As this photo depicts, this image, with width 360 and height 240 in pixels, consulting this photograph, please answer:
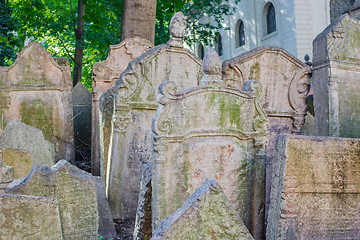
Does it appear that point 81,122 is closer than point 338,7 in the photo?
Yes

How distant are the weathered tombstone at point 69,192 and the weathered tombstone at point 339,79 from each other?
148 inches

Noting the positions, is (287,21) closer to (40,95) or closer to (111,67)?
(111,67)

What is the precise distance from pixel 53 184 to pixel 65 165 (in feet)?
0.72

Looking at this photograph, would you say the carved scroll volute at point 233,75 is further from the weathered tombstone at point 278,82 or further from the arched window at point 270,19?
the arched window at point 270,19

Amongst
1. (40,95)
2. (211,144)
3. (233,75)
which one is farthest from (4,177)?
(40,95)

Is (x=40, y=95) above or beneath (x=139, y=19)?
beneath

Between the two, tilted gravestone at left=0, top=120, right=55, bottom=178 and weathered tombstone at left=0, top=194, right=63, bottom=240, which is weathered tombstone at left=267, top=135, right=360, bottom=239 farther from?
tilted gravestone at left=0, top=120, right=55, bottom=178

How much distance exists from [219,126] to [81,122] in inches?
228

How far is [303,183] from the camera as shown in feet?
13.7

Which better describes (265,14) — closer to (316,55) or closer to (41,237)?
(316,55)

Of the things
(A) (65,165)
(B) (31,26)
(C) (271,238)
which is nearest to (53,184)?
(A) (65,165)

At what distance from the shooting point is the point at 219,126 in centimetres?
501

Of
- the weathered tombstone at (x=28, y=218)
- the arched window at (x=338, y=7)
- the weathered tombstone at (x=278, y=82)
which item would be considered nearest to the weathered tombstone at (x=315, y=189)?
the weathered tombstone at (x=28, y=218)

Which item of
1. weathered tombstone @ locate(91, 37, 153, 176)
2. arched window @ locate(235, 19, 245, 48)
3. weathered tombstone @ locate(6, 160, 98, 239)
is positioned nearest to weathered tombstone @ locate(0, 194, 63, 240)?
weathered tombstone @ locate(6, 160, 98, 239)
